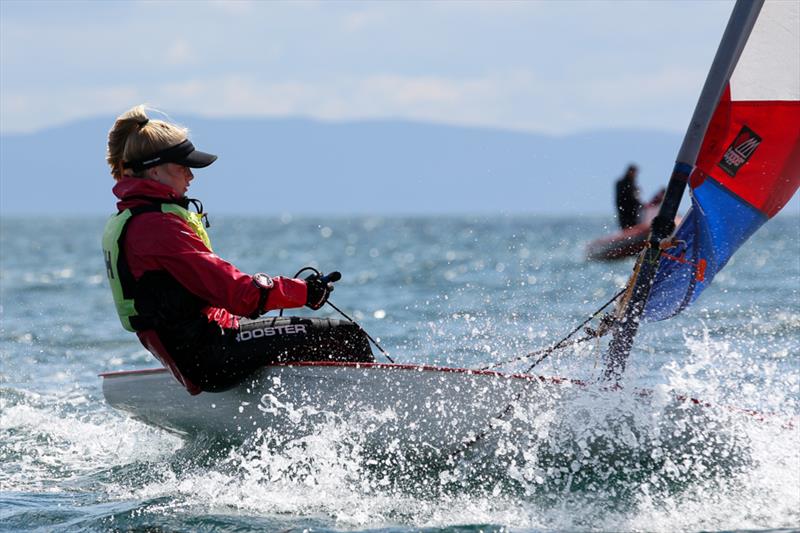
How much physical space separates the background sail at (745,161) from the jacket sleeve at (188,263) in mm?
1793

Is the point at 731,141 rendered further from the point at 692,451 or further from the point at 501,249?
the point at 501,249

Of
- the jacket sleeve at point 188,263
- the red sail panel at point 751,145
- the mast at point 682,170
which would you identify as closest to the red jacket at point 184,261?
the jacket sleeve at point 188,263

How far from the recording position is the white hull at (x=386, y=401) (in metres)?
4.08

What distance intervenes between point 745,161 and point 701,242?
388mm

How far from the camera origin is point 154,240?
13.1 feet

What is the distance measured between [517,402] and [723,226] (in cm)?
128

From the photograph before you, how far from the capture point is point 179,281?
13.3 ft

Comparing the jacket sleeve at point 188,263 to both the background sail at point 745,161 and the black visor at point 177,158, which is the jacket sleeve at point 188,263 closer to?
the black visor at point 177,158

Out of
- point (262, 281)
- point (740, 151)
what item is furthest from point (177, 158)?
point (740, 151)

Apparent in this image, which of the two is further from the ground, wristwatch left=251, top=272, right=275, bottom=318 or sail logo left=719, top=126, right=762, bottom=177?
sail logo left=719, top=126, right=762, bottom=177

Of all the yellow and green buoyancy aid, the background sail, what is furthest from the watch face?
the background sail

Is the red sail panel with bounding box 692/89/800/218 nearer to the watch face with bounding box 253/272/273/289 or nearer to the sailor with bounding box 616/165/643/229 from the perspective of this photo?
the watch face with bounding box 253/272/273/289

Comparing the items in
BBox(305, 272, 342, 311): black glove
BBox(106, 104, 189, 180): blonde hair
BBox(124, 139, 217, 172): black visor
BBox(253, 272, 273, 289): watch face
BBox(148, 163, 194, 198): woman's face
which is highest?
BBox(106, 104, 189, 180): blonde hair

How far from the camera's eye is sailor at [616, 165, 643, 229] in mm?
15859
